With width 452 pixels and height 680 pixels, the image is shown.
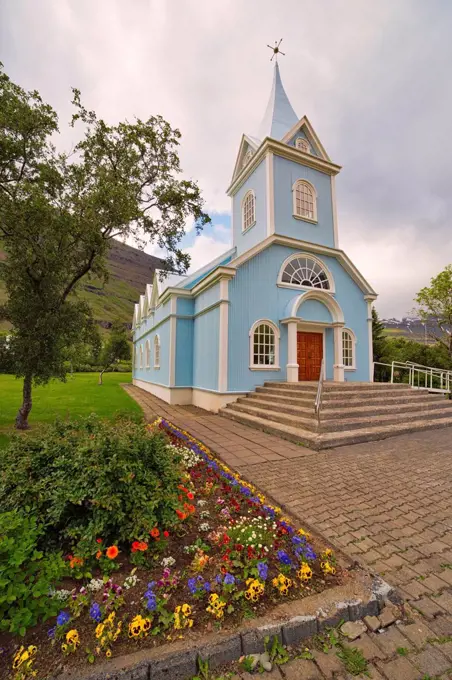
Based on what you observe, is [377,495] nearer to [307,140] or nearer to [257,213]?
[257,213]

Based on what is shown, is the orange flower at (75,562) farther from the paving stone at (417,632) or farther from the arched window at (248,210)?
the arched window at (248,210)

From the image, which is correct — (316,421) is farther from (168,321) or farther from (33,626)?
(168,321)

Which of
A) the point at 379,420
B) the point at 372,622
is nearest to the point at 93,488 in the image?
the point at 372,622

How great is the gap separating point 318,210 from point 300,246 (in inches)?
119

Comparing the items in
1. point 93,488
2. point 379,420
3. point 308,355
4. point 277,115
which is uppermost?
point 277,115

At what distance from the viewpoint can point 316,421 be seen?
7219 mm

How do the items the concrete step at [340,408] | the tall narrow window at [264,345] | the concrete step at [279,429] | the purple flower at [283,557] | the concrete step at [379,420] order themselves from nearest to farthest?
the purple flower at [283,557], the concrete step at [279,429], the concrete step at [379,420], the concrete step at [340,408], the tall narrow window at [264,345]

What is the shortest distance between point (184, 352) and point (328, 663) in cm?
1206

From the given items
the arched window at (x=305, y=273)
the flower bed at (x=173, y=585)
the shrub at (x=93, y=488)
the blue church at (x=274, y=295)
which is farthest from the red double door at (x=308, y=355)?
the shrub at (x=93, y=488)

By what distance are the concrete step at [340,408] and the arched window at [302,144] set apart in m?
12.2

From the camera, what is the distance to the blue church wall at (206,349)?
36.2 feet

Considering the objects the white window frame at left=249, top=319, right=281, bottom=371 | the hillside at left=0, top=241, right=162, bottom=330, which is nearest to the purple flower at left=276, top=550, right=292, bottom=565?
the white window frame at left=249, top=319, right=281, bottom=371

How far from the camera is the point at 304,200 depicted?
45.5ft

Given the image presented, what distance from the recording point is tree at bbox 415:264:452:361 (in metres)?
23.9
